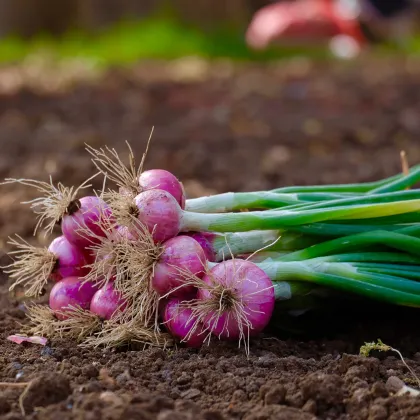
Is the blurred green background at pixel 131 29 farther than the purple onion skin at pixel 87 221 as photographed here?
Yes

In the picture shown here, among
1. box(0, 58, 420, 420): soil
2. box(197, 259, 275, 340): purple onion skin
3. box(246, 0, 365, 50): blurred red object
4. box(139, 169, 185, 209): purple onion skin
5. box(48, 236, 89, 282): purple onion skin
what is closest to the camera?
box(0, 58, 420, 420): soil

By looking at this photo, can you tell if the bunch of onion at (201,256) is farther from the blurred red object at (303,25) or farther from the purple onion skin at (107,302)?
the blurred red object at (303,25)

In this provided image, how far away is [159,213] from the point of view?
8.61 ft

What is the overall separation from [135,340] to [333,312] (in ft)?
2.32

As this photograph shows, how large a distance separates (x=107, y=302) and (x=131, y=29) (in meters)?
9.90

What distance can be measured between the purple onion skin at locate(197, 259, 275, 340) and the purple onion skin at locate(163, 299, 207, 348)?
52mm

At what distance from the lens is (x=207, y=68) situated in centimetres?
976

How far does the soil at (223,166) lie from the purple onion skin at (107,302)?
0.13m

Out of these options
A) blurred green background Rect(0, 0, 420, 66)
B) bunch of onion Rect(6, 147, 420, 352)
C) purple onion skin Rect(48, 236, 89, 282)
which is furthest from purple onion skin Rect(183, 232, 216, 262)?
blurred green background Rect(0, 0, 420, 66)

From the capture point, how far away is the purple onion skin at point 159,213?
2.62m

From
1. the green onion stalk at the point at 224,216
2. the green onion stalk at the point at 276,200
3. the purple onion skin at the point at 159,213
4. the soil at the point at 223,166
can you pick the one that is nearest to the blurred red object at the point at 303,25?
the soil at the point at 223,166

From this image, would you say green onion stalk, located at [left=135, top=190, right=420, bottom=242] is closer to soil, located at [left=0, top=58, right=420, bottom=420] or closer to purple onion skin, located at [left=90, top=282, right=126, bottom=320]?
purple onion skin, located at [left=90, top=282, right=126, bottom=320]

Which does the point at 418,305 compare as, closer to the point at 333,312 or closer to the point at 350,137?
the point at 333,312

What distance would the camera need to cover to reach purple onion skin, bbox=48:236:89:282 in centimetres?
284
